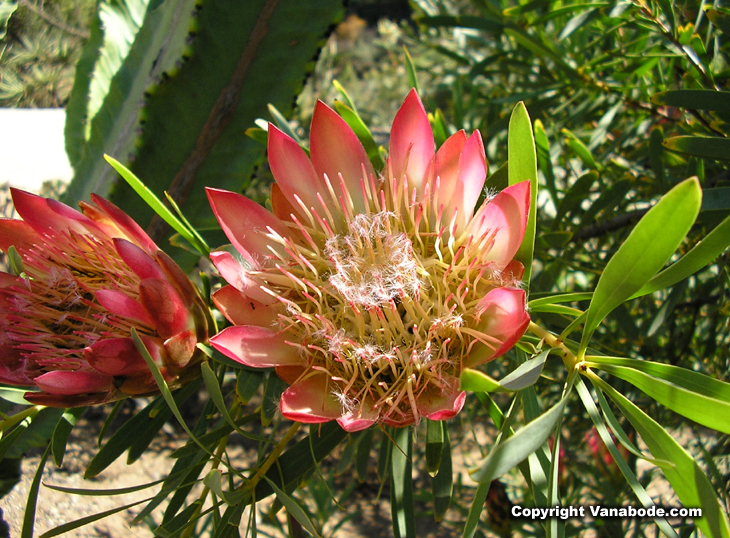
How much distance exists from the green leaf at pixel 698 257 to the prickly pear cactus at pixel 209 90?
52 cm

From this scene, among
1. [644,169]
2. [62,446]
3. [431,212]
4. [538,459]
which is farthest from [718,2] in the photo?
[62,446]

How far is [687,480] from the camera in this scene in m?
0.28

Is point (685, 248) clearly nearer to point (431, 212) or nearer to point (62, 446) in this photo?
point (431, 212)

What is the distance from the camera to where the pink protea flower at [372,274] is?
1.18 ft

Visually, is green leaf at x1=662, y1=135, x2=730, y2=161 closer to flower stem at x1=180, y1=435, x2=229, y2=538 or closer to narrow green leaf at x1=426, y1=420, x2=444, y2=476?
narrow green leaf at x1=426, y1=420, x2=444, y2=476

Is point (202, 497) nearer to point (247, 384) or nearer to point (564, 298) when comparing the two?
point (247, 384)

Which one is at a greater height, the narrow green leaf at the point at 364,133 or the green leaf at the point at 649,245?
the narrow green leaf at the point at 364,133

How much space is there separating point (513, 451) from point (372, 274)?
0.20 metres

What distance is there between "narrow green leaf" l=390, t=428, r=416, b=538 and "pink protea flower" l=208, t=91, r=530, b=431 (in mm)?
60

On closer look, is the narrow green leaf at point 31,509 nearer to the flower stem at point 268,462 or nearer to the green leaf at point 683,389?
the flower stem at point 268,462

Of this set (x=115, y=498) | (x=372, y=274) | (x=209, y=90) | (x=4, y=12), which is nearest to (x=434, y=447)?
(x=372, y=274)

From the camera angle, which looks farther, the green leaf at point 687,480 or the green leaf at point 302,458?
the green leaf at point 302,458

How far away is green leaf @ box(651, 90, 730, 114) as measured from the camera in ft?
1.52

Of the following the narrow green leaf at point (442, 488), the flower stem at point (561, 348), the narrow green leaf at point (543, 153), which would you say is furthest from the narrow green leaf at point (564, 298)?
the narrow green leaf at point (543, 153)
